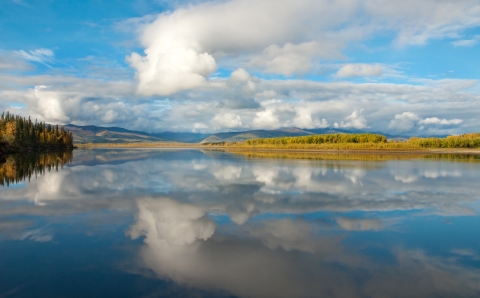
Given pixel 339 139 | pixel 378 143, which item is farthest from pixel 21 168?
pixel 339 139

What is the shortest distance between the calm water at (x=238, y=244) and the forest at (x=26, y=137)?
2038 inches

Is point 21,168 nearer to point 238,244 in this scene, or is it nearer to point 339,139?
point 238,244

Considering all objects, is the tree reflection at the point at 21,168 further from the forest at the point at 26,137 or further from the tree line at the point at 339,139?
the tree line at the point at 339,139

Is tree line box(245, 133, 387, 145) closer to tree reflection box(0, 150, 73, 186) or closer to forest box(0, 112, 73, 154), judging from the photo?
forest box(0, 112, 73, 154)

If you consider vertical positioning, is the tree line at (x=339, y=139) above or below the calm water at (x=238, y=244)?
above

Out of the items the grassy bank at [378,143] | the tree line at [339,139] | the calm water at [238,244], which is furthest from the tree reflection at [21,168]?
the tree line at [339,139]

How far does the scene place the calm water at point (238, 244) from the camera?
735 centimetres

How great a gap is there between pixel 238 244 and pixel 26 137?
3197 inches

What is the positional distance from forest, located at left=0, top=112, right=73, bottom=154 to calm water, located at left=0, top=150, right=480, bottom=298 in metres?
51.8

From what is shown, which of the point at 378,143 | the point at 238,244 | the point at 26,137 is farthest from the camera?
the point at 378,143

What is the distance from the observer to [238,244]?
32.8ft

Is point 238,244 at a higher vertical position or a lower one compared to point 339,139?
lower

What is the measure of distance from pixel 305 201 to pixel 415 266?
27.3 feet

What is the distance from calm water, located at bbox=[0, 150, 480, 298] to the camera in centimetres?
735
